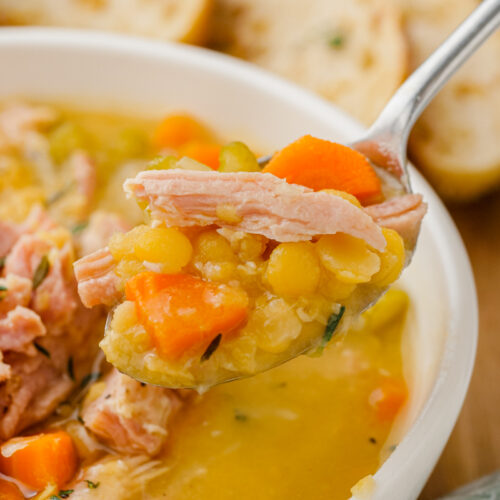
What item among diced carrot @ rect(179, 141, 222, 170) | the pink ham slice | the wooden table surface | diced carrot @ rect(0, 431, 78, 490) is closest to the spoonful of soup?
the pink ham slice

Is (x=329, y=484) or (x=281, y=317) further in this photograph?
(x=329, y=484)

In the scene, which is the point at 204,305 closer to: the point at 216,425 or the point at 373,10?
the point at 216,425

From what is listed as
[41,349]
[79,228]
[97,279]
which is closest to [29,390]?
[41,349]

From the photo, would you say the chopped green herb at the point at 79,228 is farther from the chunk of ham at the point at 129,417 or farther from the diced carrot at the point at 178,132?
the chunk of ham at the point at 129,417

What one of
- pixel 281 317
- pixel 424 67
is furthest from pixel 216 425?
pixel 424 67

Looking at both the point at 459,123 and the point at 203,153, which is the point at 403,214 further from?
the point at 459,123

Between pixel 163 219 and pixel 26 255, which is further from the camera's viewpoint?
pixel 26 255
